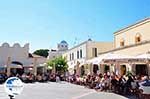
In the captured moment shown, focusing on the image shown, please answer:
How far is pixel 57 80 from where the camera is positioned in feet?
127

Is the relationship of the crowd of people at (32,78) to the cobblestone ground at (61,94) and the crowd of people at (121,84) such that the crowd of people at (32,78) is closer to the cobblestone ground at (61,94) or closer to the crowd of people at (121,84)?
the cobblestone ground at (61,94)

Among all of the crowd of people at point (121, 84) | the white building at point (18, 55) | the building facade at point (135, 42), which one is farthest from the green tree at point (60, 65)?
the crowd of people at point (121, 84)

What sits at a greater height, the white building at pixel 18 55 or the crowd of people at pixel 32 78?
the white building at pixel 18 55

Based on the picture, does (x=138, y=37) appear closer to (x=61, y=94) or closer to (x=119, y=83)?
(x=119, y=83)

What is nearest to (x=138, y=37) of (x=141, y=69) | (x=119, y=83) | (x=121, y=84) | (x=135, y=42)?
(x=135, y=42)

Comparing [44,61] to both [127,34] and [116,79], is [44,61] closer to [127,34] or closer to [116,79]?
[127,34]

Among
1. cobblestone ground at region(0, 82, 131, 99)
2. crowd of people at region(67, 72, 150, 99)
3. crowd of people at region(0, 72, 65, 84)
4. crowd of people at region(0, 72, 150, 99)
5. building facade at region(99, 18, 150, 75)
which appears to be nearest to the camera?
cobblestone ground at region(0, 82, 131, 99)

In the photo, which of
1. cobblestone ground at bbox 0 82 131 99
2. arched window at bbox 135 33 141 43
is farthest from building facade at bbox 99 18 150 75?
cobblestone ground at bbox 0 82 131 99

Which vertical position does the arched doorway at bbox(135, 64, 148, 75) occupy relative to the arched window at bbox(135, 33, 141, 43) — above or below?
below

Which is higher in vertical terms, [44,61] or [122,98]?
[44,61]

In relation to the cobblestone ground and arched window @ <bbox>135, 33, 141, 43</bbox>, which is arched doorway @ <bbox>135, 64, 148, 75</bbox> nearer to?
arched window @ <bbox>135, 33, 141, 43</bbox>

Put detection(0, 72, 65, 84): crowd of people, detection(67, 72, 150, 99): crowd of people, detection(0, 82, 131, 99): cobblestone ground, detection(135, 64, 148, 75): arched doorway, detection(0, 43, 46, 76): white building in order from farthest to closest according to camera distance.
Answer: detection(0, 43, 46, 76): white building
detection(0, 72, 65, 84): crowd of people
detection(135, 64, 148, 75): arched doorway
detection(67, 72, 150, 99): crowd of people
detection(0, 82, 131, 99): cobblestone ground

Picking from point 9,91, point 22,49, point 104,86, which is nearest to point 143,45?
point 104,86

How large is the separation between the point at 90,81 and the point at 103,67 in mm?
12194
